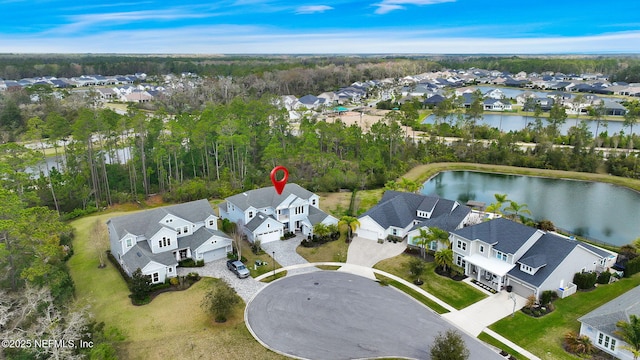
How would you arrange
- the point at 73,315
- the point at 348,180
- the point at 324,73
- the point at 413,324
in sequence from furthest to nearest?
the point at 324,73, the point at 348,180, the point at 413,324, the point at 73,315

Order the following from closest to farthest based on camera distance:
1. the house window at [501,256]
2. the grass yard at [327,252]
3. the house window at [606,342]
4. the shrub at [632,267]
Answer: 1. the house window at [606,342]
2. the house window at [501,256]
3. the shrub at [632,267]
4. the grass yard at [327,252]

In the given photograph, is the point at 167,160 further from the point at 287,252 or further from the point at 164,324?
the point at 164,324

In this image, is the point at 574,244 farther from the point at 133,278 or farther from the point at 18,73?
the point at 18,73

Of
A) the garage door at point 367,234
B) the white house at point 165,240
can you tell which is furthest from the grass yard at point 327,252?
the white house at point 165,240

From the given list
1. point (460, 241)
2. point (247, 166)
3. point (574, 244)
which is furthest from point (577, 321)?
point (247, 166)

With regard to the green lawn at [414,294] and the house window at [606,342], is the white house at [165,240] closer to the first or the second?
the green lawn at [414,294]

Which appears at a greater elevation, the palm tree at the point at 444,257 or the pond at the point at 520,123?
the pond at the point at 520,123
